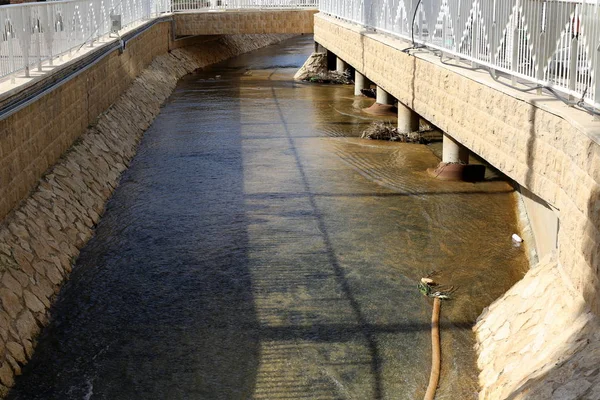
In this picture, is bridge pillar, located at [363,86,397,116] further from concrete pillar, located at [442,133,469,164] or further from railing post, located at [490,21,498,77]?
railing post, located at [490,21,498,77]

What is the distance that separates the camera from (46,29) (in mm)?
13961

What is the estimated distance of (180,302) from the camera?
9.72 m

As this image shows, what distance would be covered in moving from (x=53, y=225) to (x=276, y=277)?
2.72 m

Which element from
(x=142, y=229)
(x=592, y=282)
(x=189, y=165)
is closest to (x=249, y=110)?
(x=189, y=165)

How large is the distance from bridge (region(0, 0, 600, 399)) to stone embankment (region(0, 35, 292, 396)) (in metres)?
0.04

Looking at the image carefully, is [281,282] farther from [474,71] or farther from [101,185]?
[101,185]

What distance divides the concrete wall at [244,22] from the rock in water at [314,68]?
7.10ft

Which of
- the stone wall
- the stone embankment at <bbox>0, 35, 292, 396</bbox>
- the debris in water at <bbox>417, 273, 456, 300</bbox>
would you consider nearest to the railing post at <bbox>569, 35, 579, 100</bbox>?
the stone wall

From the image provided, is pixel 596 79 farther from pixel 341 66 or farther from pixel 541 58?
pixel 341 66

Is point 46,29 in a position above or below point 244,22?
above

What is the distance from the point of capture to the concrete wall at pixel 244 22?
107 ft

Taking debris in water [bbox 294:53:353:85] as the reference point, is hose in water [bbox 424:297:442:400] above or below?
above

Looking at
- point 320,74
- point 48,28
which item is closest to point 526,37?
point 48,28

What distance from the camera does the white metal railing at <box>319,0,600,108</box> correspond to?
307 inches
